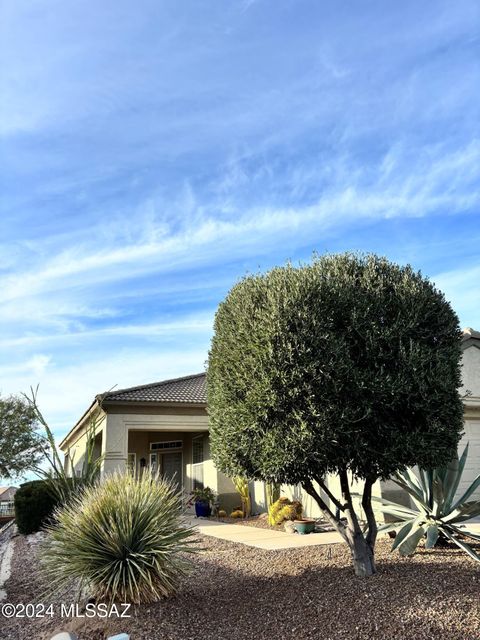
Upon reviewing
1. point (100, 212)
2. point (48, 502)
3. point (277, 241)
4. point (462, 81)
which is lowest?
point (48, 502)

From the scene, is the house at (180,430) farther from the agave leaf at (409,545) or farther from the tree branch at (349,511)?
the tree branch at (349,511)

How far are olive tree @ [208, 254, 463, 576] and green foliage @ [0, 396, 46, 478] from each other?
29.7m

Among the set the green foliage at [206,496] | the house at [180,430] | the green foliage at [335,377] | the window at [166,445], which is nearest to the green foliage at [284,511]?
the house at [180,430]

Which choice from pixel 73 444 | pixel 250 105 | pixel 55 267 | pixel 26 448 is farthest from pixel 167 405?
pixel 26 448

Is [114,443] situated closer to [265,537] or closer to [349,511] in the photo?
[265,537]

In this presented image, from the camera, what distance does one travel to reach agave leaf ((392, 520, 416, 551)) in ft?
24.2

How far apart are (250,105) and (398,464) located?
280 inches

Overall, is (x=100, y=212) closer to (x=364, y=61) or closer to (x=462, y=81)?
(x=364, y=61)

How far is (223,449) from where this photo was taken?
6.37 meters

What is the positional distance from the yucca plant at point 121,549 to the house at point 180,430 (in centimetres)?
608

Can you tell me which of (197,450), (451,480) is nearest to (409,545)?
(451,480)

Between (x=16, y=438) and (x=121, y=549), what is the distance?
3062 cm

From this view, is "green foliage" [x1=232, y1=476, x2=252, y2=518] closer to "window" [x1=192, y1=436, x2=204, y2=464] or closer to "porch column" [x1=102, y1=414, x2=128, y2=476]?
"window" [x1=192, y1=436, x2=204, y2=464]

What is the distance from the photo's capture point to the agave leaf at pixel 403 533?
7.39 m
